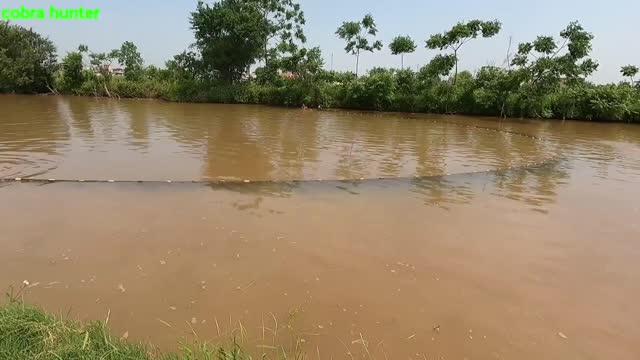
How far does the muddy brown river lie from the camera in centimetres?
345

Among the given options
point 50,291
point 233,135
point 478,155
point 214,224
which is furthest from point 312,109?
point 50,291

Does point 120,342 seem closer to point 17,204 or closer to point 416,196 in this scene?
point 17,204

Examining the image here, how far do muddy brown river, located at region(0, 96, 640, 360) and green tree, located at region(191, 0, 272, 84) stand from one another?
18.6 meters

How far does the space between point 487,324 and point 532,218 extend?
3118 mm

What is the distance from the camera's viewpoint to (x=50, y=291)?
3803 millimetres

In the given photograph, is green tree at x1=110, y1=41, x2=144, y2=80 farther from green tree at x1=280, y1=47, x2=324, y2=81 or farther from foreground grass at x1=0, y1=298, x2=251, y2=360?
foreground grass at x1=0, y1=298, x2=251, y2=360

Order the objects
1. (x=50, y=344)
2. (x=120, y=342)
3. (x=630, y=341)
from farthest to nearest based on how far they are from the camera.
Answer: (x=630, y=341) → (x=120, y=342) → (x=50, y=344)

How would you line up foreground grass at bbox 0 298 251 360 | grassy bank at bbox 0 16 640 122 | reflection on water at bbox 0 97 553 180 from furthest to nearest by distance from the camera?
grassy bank at bbox 0 16 640 122
reflection on water at bbox 0 97 553 180
foreground grass at bbox 0 298 251 360

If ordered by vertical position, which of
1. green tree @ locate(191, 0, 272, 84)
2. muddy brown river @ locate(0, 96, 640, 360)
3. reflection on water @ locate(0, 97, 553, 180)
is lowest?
muddy brown river @ locate(0, 96, 640, 360)

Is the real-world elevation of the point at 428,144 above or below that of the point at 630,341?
above

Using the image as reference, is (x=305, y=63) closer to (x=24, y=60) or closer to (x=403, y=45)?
(x=403, y=45)

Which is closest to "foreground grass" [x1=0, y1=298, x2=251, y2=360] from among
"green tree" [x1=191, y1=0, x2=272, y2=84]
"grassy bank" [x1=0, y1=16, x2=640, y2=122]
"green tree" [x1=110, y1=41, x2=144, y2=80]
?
"grassy bank" [x1=0, y1=16, x2=640, y2=122]

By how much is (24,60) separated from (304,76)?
18.6 metres

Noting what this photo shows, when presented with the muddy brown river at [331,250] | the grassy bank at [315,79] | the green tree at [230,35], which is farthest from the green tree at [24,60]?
the muddy brown river at [331,250]
